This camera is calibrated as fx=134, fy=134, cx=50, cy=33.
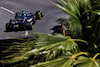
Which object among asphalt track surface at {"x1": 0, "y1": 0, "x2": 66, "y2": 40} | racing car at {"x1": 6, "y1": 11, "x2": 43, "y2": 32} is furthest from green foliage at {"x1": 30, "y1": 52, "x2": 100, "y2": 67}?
racing car at {"x1": 6, "y1": 11, "x2": 43, "y2": 32}

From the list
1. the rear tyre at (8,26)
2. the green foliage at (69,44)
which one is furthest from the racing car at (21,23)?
the green foliage at (69,44)

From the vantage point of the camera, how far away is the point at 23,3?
15.7m

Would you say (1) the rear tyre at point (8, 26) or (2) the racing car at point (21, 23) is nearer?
(2) the racing car at point (21, 23)

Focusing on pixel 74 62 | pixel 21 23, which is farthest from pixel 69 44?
pixel 21 23

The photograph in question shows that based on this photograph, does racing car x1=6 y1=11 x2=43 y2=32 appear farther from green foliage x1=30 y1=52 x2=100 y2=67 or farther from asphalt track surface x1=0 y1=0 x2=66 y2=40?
green foliage x1=30 y1=52 x2=100 y2=67

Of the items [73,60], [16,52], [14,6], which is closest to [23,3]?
[14,6]

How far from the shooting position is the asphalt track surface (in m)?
11.7

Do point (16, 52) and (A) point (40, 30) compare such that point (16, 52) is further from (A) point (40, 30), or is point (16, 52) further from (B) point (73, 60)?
(A) point (40, 30)

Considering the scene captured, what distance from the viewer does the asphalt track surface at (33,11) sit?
38.2ft

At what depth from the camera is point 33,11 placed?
47.3ft

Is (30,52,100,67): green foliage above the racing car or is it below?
below

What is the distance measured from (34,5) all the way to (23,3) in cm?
137

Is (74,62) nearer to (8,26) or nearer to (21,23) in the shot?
(21,23)

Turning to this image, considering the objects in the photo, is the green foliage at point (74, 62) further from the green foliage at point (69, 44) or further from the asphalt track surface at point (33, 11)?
the asphalt track surface at point (33, 11)
